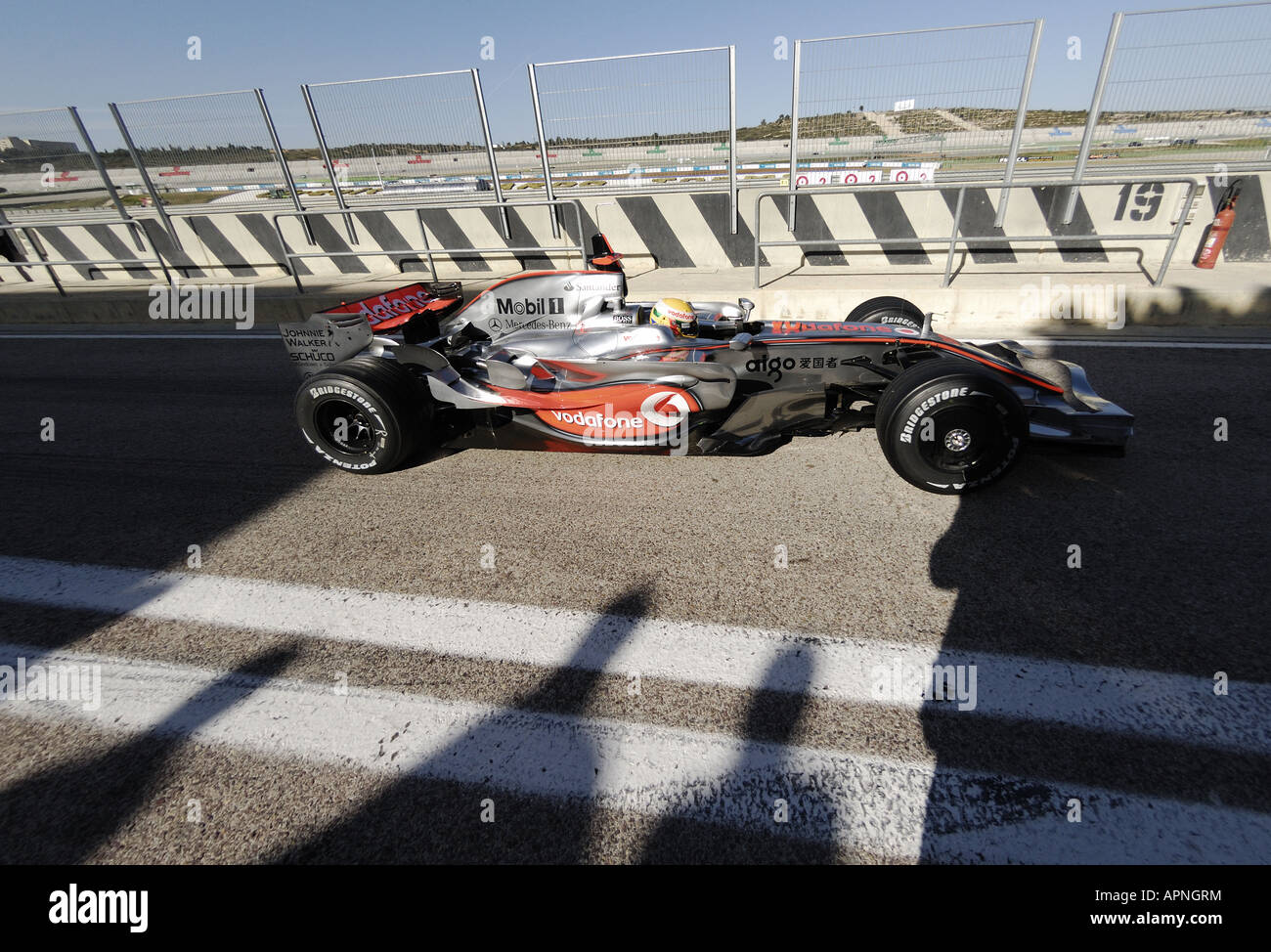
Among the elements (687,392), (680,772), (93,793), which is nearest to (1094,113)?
(687,392)

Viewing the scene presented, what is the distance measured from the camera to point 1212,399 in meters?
4.05

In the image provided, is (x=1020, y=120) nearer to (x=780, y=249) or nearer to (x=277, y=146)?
(x=780, y=249)

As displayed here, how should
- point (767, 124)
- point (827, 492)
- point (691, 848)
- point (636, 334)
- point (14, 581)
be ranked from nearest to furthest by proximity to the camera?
point (691, 848), point (14, 581), point (827, 492), point (636, 334), point (767, 124)

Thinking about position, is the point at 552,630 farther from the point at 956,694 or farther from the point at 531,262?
the point at 531,262

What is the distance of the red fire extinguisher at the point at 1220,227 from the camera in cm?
674

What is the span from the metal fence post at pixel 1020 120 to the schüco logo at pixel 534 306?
5700mm

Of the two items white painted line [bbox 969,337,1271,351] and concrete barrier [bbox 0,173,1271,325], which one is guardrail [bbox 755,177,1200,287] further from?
white painted line [bbox 969,337,1271,351]

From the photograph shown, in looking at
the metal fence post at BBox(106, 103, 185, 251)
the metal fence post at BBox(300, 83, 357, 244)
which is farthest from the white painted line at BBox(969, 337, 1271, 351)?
the metal fence post at BBox(106, 103, 185, 251)

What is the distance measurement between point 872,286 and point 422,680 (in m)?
6.97

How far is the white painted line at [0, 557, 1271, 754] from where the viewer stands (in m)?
1.95

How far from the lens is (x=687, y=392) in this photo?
3.40 m

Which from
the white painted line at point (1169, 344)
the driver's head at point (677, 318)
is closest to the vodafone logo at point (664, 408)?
the driver's head at point (677, 318)

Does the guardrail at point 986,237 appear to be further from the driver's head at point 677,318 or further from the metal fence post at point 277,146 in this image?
the metal fence post at point 277,146

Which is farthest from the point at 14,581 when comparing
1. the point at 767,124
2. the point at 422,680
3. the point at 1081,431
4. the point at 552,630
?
the point at 767,124
